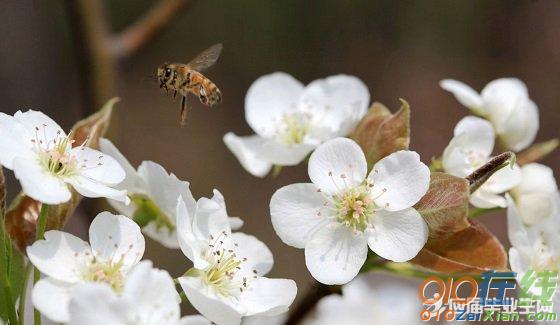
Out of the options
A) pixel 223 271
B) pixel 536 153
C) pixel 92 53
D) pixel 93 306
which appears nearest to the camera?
pixel 93 306

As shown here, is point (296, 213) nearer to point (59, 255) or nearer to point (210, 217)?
point (210, 217)

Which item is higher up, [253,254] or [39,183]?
[39,183]

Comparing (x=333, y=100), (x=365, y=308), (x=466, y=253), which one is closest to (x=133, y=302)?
(x=466, y=253)

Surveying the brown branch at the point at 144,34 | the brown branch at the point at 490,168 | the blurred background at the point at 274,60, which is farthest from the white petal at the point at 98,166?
the blurred background at the point at 274,60

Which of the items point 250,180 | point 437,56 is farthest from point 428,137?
point 250,180

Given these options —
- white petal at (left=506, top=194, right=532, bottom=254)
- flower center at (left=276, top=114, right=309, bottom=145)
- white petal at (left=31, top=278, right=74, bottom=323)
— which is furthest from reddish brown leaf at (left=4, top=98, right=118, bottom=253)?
white petal at (left=506, top=194, right=532, bottom=254)

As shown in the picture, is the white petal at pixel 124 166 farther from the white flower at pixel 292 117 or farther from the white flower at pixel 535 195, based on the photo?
the white flower at pixel 535 195
